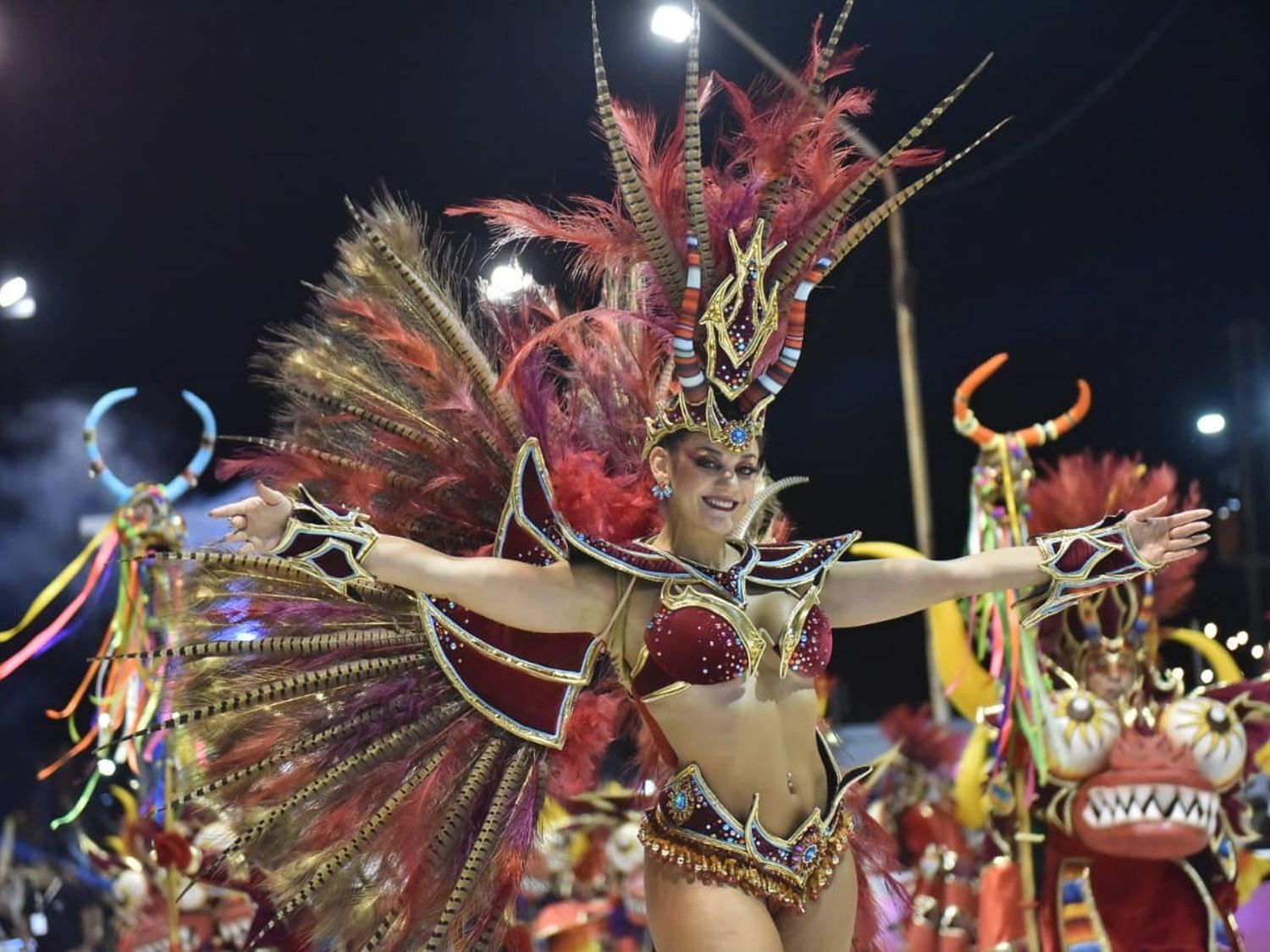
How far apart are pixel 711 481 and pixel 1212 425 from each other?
13.3 ft

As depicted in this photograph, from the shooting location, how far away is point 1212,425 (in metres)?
5.92

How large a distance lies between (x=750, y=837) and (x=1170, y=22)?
4.42m

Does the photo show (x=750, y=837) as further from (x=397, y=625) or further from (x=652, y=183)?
(x=652, y=183)

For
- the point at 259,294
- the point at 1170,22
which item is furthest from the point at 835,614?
the point at 1170,22

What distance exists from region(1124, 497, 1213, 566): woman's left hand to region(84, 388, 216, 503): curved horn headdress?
3124mm

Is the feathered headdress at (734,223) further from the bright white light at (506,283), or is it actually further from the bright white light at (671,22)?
the bright white light at (671,22)

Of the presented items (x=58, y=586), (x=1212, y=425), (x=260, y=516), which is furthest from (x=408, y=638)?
(x=1212, y=425)

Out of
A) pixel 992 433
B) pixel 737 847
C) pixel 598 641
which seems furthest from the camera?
pixel 992 433

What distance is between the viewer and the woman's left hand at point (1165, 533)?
2674 mm

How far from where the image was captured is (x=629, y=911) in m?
5.41

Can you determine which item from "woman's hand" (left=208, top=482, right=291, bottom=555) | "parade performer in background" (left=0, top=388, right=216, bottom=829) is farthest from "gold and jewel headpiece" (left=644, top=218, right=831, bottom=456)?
"parade performer in background" (left=0, top=388, right=216, bottom=829)

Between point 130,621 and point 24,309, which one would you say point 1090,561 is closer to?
point 130,621

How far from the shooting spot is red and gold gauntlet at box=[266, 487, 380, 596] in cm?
237

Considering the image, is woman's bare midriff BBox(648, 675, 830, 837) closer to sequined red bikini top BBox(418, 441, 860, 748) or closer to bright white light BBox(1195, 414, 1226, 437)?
→ sequined red bikini top BBox(418, 441, 860, 748)
